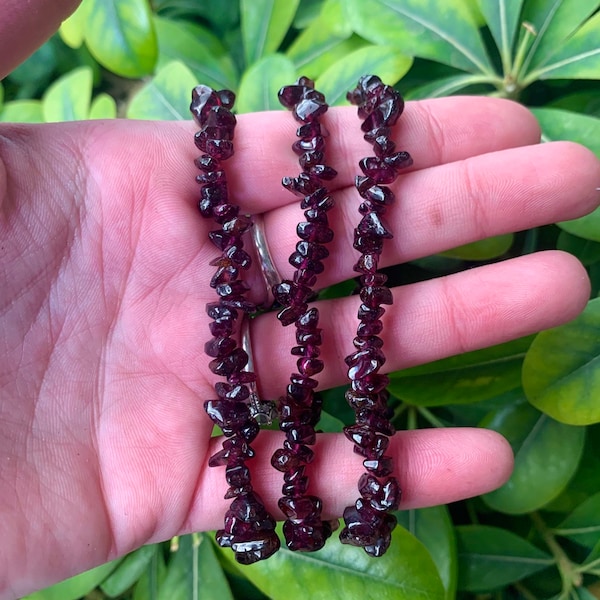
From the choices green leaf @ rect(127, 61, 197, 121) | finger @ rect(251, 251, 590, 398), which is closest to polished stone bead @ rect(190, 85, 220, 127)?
green leaf @ rect(127, 61, 197, 121)

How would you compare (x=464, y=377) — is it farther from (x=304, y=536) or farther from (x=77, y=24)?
(x=77, y=24)

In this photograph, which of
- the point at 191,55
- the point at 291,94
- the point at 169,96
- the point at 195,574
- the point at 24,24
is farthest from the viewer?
the point at 191,55

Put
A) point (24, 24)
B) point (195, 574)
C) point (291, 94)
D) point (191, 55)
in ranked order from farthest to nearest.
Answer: point (191, 55) < point (195, 574) < point (291, 94) < point (24, 24)

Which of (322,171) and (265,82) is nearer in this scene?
(322,171)

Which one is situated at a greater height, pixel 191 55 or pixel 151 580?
pixel 191 55

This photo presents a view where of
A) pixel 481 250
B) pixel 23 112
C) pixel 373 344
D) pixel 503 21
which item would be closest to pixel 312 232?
pixel 373 344

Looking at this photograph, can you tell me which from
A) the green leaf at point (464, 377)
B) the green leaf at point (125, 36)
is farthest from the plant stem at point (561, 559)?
the green leaf at point (125, 36)
